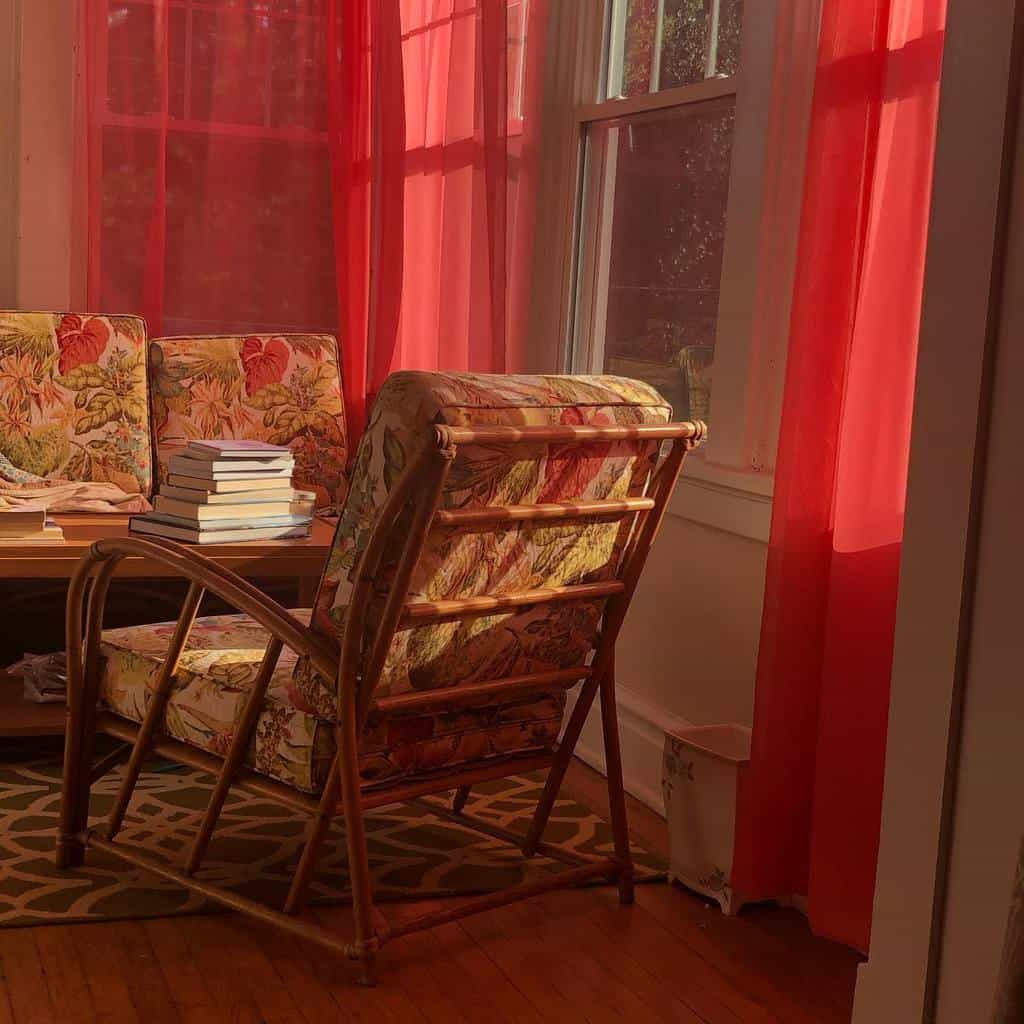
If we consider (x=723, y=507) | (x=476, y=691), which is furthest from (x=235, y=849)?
(x=723, y=507)

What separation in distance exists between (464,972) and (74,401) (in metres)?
1.94

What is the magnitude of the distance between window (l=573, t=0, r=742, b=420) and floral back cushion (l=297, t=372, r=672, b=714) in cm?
82

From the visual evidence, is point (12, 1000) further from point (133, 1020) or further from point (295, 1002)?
point (295, 1002)

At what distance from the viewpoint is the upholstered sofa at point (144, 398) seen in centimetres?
358

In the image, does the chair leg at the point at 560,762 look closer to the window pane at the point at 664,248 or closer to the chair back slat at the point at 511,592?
the chair back slat at the point at 511,592

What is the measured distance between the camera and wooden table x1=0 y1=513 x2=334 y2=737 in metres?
2.89

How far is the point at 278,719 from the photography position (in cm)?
222

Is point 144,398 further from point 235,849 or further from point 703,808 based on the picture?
point 703,808

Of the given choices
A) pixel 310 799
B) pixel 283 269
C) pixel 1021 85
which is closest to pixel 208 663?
pixel 310 799

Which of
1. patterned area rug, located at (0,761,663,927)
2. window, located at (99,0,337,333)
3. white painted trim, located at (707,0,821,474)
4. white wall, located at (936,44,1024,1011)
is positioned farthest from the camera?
window, located at (99,0,337,333)

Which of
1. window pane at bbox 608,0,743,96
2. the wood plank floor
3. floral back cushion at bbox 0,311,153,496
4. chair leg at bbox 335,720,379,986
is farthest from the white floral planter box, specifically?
floral back cushion at bbox 0,311,153,496

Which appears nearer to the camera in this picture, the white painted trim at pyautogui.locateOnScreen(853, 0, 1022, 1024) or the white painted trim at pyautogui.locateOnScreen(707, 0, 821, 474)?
the white painted trim at pyautogui.locateOnScreen(853, 0, 1022, 1024)

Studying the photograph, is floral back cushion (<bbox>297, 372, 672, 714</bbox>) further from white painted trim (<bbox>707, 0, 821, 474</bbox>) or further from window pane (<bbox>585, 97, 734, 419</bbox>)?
window pane (<bbox>585, 97, 734, 419</bbox>)

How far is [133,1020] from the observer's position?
2061 millimetres
